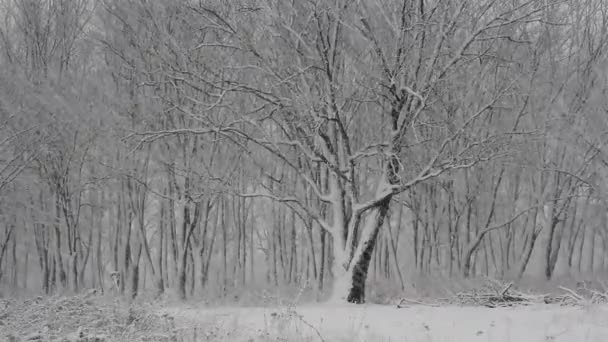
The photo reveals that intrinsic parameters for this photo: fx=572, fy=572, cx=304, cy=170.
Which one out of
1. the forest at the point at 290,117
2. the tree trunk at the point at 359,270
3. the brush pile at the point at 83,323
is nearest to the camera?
the brush pile at the point at 83,323

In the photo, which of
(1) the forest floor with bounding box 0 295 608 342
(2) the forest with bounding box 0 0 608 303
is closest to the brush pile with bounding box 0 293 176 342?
(1) the forest floor with bounding box 0 295 608 342

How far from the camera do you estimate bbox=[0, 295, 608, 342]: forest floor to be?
729 centimetres

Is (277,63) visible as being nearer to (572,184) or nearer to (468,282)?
(468,282)

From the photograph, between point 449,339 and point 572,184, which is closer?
point 449,339

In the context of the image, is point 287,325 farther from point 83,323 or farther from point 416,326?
point 83,323

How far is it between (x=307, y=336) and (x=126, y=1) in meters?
15.0

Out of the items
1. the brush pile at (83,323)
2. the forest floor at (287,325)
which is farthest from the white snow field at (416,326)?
the brush pile at (83,323)

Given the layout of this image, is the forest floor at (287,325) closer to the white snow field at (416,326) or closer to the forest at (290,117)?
the white snow field at (416,326)

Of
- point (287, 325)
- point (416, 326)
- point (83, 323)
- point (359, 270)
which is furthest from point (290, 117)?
point (83, 323)

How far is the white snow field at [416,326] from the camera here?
7.12m

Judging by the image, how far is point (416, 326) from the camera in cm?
812

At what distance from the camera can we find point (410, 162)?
707 inches

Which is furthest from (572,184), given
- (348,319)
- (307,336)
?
(307,336)

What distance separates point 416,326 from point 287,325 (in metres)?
1.85
